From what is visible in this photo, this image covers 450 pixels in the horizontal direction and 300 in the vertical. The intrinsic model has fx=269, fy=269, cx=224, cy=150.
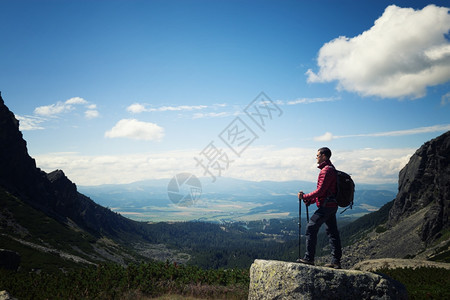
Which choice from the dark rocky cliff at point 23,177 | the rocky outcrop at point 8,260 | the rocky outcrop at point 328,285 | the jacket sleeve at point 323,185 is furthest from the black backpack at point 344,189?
the dark rocky cliff at point 23,177

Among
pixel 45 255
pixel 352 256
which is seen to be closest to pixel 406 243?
pixel 352 256

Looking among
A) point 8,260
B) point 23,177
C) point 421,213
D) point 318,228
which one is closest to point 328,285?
point 318,228

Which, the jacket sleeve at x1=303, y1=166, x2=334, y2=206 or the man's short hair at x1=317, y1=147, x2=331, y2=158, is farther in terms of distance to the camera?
the man's short hair at x1=317, y1=147, x2=331, y2=158

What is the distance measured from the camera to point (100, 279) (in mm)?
13602

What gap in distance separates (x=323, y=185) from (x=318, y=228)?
160cm

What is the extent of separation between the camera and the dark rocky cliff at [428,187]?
85750 millimetres

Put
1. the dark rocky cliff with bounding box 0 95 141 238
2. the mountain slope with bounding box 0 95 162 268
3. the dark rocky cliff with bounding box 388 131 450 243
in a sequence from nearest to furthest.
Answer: the mountain slope with bounding box 0 95 162 268, the dark rocky cliff with bounding box 388 131 450 243, the dark rocky cliff with bounding box 0 95 141 238

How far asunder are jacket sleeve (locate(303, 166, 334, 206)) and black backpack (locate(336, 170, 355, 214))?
0.41m

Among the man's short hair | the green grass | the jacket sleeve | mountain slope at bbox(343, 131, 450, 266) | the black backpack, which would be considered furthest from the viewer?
mountain slope at bbox(343, 131, 450, 266)

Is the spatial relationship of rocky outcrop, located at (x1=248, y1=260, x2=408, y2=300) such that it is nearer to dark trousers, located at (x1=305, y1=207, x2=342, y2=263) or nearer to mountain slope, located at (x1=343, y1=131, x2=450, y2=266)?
dark trousers, located at (x1=305, y1=207, x2=342, y2=263)

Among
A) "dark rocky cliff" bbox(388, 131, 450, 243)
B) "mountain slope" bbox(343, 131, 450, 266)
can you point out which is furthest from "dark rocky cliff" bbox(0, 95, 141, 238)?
"dark rocky cliff" bbox(388, 131, 450, 243)

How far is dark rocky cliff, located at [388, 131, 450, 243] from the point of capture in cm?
8575

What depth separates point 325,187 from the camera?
32.7 ft

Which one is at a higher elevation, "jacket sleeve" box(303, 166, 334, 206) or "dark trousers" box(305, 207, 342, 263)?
"jacket sleeve" box(303, 166, 334, 206)
